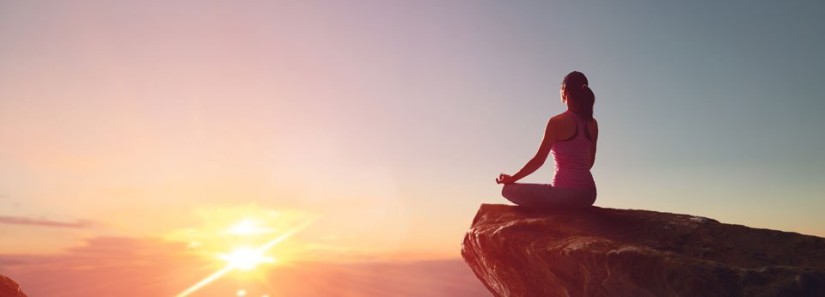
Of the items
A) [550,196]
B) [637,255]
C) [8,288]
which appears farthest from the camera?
→ [8,288]

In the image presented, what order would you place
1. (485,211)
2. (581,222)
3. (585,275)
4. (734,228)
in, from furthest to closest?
(485,211) → (581,222) → (734,228) → (585,275)

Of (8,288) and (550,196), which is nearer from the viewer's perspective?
(550,196)

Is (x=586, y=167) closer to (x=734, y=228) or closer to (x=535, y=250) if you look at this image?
(x=535, y=250)

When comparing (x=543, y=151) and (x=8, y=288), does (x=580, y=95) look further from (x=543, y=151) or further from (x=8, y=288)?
(x=8, y=288)

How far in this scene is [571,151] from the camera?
10641mm

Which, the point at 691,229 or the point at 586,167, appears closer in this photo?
the point at 691,229

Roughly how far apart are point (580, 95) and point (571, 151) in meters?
1.07

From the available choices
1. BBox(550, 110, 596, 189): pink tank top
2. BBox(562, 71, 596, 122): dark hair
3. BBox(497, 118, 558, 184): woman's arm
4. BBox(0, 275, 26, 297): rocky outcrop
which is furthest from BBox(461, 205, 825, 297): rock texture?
BBox(0, 275, 26, 297): rocky outcrop

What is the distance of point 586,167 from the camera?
10930 millimetres

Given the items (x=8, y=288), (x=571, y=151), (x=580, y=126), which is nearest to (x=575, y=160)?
(x=571, y=151)

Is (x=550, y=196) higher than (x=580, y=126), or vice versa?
(x=580, y=126)

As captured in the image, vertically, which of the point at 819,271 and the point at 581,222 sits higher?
the point at 581,222

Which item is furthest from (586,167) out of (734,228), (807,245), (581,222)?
(807,245)

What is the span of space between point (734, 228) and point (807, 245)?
119 cm
